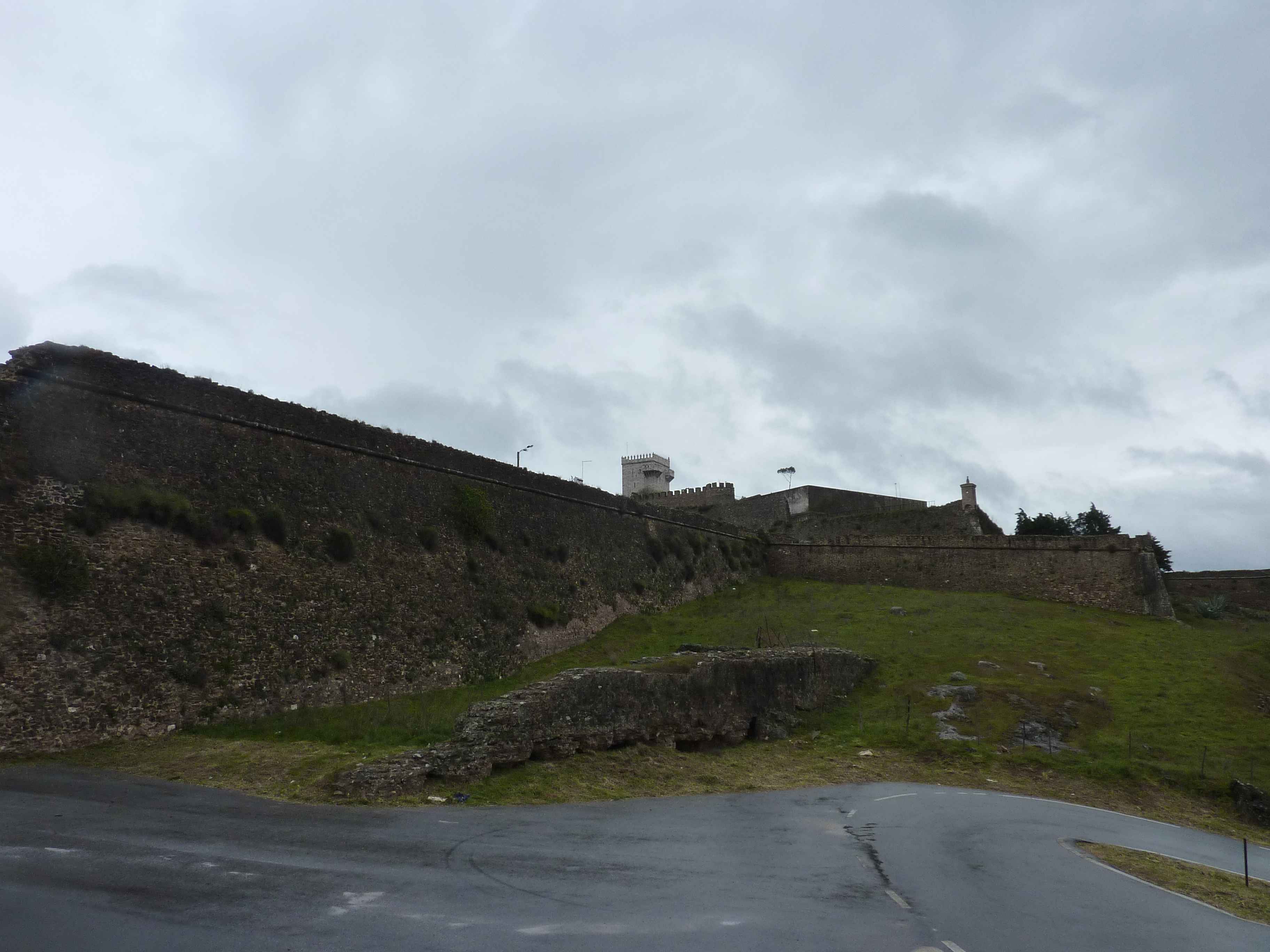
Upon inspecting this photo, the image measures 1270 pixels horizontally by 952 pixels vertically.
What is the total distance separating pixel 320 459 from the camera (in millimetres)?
23859

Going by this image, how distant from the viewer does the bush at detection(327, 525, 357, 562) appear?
22609 millimetres

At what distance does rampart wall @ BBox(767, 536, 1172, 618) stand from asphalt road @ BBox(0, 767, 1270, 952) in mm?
28527

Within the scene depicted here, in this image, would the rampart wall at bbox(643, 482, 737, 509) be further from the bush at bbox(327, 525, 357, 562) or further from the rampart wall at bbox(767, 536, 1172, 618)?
the bush at bbox(327, 525, 357, 562)

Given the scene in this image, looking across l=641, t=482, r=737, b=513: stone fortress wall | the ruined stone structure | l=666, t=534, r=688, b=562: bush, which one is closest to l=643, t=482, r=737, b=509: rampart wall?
l=641, t=482, r=737, b=513: stone fortress wall

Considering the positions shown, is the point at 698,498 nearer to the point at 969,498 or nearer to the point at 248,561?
the point at 969,498

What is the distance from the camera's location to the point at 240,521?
2023cm

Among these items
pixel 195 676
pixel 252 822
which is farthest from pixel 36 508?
pixel 252 822

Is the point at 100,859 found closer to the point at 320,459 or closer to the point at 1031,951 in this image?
the point at 1031,951

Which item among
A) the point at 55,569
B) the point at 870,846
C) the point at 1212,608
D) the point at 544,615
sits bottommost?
the point at 870,846

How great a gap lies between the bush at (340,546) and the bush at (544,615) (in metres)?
7.66

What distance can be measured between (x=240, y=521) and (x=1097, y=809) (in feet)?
66.0

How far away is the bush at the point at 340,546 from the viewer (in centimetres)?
2261

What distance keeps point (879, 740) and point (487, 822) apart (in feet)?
44.1

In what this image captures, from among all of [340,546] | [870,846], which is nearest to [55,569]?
[340,546]
